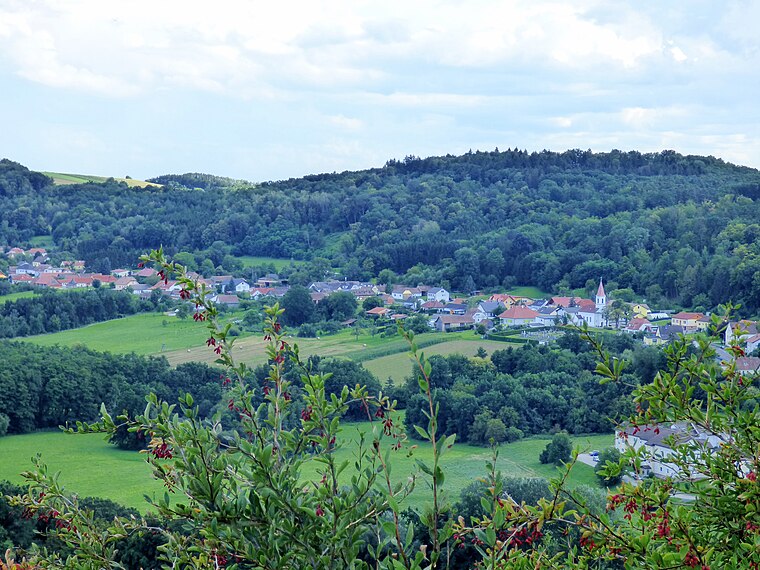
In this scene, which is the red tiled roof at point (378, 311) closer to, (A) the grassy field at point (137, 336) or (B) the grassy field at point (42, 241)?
(A) the grassy field at point (137, 336)

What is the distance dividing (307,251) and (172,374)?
38687 millimetres

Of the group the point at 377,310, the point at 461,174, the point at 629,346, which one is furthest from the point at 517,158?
the point at 629,346

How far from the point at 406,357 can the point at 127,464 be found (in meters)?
13.1

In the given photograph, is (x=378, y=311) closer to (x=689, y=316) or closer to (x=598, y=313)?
(x=598, y=313)

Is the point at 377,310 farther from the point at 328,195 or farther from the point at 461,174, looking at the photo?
the point at 461,174

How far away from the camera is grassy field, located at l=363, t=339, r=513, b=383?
29969 mm

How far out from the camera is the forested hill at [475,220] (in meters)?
50.2

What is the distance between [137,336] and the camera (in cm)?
3850

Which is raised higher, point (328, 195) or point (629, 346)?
point (328, 195)

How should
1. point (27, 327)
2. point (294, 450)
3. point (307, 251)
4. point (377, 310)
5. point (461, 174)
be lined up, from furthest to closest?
point (461, 174) → point (307, 251) → point (377, 310) → point (27, 327) → point (294, 450)

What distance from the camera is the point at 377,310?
43.8 m

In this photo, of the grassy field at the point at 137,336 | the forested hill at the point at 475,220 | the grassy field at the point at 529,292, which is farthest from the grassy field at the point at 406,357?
the grassy field at the point at 529,292

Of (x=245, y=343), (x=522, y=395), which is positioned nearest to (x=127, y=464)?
(x=522, y=395)

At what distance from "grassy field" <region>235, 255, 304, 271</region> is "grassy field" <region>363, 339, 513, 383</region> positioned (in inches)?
1089
